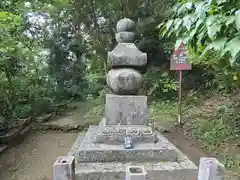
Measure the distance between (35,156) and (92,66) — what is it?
445cm

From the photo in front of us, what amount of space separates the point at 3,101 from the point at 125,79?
4.34 m

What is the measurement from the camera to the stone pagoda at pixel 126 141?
7.48 feet

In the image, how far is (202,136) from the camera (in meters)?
4.50

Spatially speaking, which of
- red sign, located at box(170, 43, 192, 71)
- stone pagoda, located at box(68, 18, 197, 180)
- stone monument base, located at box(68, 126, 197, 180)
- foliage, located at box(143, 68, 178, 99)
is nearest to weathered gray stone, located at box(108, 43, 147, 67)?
stone pagoda, located at box(68, 18, 197, 180)

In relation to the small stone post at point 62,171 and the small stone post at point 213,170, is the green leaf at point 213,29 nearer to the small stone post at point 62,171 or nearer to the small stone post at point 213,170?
the small stone post at point 213,170

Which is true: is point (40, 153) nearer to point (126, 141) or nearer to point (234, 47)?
point (126, 141)

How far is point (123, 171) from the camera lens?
7.30ft

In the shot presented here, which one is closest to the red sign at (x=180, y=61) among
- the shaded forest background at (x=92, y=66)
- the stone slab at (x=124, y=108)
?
the shaded forest background at (x=92, y=66)

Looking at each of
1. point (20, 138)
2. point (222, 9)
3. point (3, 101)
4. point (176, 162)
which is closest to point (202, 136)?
point (176, 162)

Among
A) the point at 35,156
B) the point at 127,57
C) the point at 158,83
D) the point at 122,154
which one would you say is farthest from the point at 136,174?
the point at 158,83

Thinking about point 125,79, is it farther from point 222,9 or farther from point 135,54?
point 222,9

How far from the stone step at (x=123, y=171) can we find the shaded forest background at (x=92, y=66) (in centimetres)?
154

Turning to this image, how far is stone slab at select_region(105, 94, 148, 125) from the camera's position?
9.09 feet

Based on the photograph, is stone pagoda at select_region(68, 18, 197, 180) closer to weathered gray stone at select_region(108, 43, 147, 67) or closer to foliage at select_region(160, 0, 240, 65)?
weathered gray stone at select_region(108, 43, 147, 67)
